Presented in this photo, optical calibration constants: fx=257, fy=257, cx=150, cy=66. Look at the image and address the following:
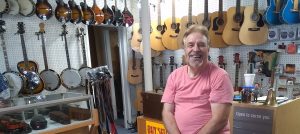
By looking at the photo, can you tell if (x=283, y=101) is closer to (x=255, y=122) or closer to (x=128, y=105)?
(x=255, y=122)

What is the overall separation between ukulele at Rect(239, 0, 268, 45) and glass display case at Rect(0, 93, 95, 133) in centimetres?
210

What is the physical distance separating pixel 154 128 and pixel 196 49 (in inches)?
50.6

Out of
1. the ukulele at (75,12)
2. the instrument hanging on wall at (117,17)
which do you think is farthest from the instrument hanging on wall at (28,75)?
the instrument hanging on wall at (117,17)

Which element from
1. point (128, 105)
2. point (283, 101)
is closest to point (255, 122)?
point (283, 101)

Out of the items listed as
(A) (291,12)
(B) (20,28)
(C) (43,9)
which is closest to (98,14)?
(C) (43,9)

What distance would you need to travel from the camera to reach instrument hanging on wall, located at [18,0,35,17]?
3214 mm

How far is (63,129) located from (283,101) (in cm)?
192

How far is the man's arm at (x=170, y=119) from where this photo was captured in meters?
1.61

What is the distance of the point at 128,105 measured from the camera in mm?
4973

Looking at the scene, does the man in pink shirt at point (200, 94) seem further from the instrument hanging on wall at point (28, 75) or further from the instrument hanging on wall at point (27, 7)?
the instrument hanging on wall at point (27, 7)

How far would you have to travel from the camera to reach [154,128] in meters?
2.53

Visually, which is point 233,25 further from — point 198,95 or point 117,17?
point 198,95

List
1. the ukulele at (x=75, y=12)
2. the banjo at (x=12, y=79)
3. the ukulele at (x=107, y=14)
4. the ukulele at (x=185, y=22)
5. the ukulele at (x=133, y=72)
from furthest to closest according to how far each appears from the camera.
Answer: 1. the ukulele at (x=133, y=72)
2. the ukulele at (x=107, y=14)
3. the ukulele at (x=185, y=22)
4. the ukulele at (x=75, y=12)
5. the banjo at (x=12, y=79)

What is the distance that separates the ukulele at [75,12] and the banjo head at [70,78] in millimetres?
704
